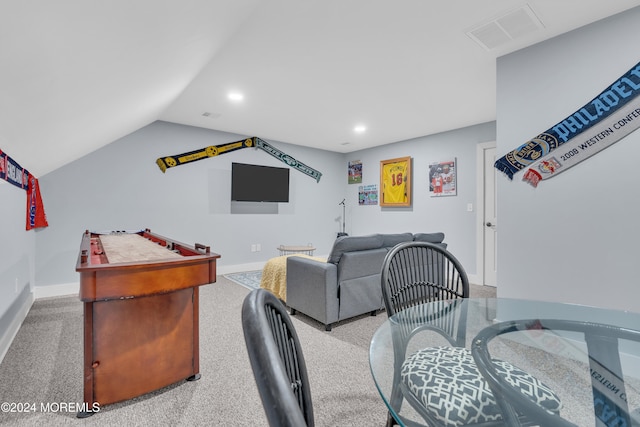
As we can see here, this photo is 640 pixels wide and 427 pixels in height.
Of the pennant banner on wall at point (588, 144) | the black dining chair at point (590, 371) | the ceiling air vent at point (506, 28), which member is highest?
the ceiling air vent at point (506, 28)

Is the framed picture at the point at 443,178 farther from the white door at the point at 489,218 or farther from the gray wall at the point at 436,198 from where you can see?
the white door at the point at 489,218

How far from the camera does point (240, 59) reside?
2.72m

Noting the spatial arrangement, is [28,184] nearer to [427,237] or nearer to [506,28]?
[427,237]

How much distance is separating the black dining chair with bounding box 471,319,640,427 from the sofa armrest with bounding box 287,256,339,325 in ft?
5.44

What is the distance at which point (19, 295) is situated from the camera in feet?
9.30

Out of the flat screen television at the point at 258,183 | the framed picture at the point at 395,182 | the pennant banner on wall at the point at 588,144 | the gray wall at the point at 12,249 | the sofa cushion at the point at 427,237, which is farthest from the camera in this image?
the framed picture at the point at 395,182

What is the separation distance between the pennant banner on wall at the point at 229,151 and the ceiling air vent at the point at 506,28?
3.90m

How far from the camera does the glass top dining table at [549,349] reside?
2.94ft

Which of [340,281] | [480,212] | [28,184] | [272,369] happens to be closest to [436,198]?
[480,212]

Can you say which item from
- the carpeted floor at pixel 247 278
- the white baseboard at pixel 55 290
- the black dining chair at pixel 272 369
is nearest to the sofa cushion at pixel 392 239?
the carpeted floor at pixel 247 278

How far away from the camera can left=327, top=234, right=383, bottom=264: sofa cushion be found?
2793 millimetres

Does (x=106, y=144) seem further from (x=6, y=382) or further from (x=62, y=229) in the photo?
(x=6, y=382)

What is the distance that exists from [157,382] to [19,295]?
84.1 inches

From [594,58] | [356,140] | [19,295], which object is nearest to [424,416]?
[594,58]
